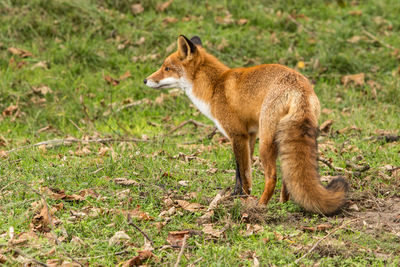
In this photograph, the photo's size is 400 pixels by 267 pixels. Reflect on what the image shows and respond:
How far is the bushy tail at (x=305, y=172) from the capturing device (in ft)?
15.3

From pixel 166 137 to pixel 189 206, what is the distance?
108 inches

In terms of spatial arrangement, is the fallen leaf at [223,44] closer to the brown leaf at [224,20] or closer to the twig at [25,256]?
the brown leaf at [224,20]

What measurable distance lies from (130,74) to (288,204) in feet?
18.2

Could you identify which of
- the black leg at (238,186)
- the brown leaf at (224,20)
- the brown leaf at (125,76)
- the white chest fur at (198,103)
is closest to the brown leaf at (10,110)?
the brown leaf at (125,76)

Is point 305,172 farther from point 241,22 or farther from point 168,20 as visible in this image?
point 168,20

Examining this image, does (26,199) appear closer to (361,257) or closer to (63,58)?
(361,257)

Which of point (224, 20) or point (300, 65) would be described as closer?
point (300, 65)

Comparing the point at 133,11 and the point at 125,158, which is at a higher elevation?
the point at 133,11

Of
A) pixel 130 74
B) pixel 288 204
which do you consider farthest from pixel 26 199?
pixel 130 74

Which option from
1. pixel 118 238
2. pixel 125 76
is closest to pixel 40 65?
pixel 125 76

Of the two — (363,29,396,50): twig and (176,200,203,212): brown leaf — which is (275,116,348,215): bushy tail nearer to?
(176,200,203,212): brown leaf

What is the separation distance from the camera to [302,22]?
12.0 meters

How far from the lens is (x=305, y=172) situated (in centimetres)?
469

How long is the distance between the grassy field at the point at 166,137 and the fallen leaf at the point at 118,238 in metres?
0.04
